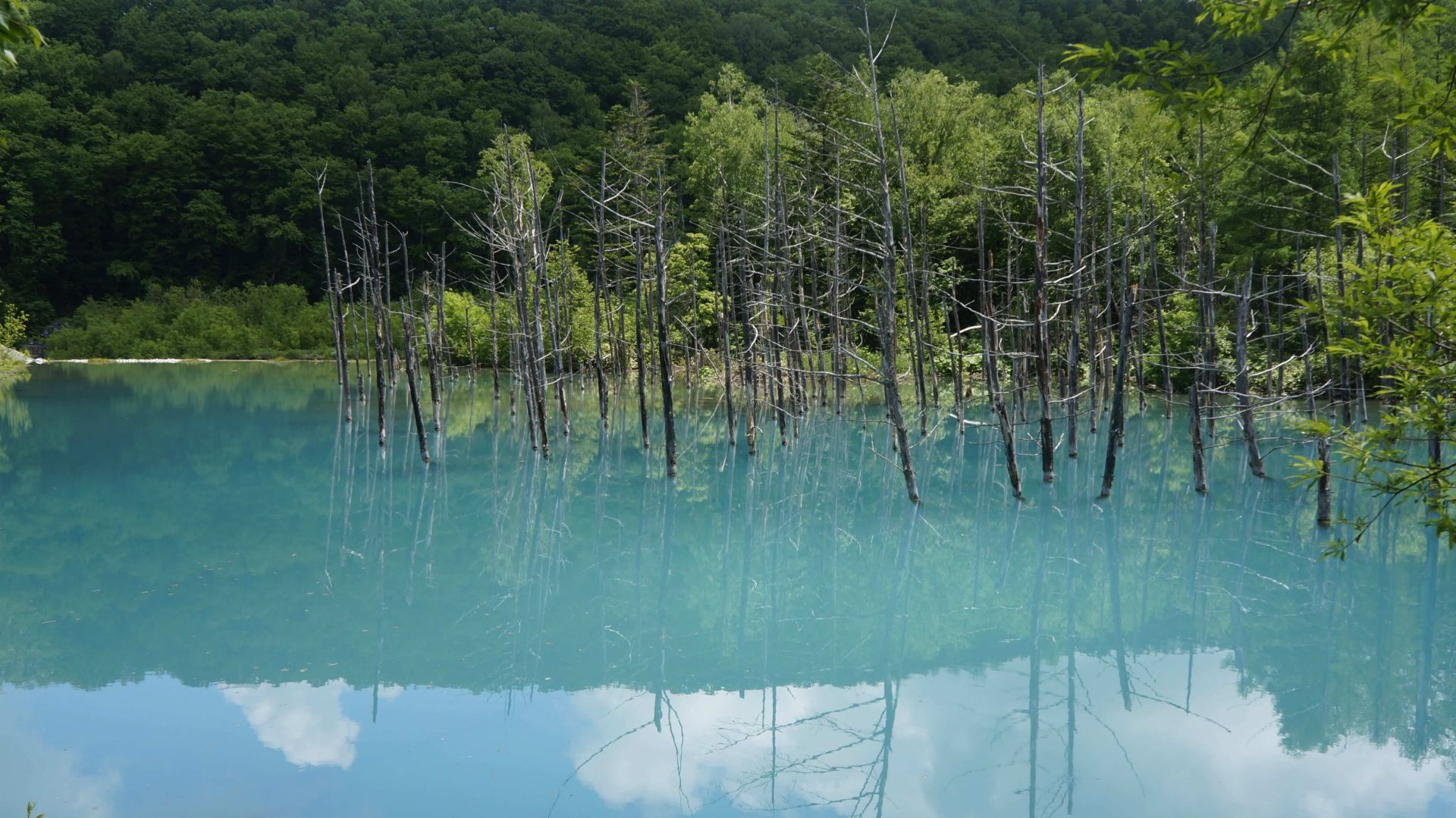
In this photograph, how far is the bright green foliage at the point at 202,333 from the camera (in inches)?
1890

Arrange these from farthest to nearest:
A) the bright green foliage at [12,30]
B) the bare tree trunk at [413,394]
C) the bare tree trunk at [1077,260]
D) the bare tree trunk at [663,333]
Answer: the bare tree trunk at [413,394] < the bare tree trunk at [663,333] < the bare tree trunk at [1077,260] < the bright green foliage at [12,30]

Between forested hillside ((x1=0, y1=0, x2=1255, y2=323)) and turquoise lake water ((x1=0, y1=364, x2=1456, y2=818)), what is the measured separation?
43.9 m

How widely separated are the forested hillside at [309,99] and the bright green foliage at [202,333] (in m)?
7.83

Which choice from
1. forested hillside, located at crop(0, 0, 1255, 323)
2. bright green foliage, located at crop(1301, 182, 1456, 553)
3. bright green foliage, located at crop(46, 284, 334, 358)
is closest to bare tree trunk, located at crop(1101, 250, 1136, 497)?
bright green foliage, located at crop(1301, 182, 1456, 553)

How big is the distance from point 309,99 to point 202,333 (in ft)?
83.5

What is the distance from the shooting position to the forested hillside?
2343 inches

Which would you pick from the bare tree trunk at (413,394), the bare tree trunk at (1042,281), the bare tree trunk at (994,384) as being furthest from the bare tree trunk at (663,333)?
the bare tree trunk at (1042,281)

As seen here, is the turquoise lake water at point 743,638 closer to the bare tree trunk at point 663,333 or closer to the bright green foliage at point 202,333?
the bare tree trunk at point 663,333

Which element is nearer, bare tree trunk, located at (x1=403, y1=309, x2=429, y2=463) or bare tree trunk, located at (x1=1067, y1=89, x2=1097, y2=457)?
bare tree trunk, located at (x1=1067, y1=89, x2=1097, y2=457)

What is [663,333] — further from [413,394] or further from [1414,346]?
[1414,346]

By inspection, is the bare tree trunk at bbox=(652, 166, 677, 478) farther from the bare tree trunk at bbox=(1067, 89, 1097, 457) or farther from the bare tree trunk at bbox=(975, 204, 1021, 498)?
the bare tree trunk at bbox=(1067, 89, 1097, 457)

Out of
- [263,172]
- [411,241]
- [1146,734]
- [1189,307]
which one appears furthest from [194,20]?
[1146,734]

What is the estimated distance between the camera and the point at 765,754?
602cm

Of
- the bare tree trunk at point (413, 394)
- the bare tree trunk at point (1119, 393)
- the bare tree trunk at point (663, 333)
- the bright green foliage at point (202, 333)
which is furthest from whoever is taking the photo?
the bright green foliage at point (202, 333)
